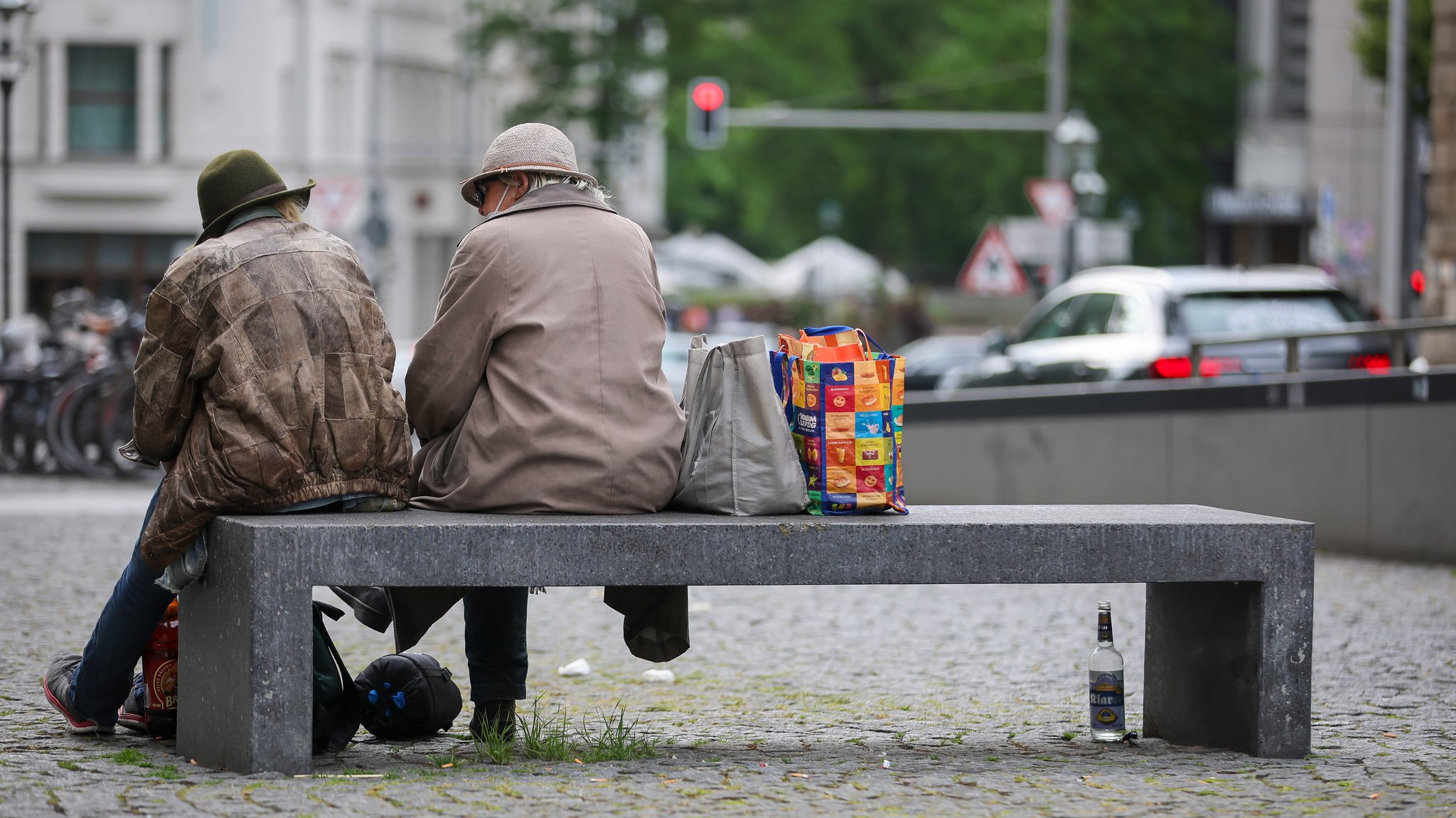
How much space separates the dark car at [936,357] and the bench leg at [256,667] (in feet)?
59.7

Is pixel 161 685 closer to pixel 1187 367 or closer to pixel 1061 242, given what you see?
pixel 1187 367

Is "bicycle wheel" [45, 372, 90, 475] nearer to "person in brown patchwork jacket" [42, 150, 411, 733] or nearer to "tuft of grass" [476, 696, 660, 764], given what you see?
"tuft of grass" [476, 696, 660, 764]

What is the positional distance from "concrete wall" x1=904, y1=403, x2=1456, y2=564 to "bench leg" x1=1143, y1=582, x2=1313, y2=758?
219 inches

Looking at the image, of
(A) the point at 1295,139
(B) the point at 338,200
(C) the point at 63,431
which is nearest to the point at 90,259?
(B) the point at 338,200

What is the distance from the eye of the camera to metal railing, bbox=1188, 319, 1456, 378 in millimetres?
11188

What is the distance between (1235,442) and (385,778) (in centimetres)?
825

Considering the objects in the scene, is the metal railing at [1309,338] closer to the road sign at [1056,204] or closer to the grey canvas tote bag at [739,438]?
the grey canvas tote bag at [739,438]

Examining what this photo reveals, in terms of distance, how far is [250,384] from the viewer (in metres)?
5.33

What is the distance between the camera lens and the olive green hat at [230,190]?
558cm

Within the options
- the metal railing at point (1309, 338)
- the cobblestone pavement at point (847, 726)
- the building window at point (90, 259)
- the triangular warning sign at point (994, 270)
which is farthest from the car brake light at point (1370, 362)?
the building window at point (90, 259)

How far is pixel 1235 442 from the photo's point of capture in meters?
12.5

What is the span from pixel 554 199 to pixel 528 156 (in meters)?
0.16

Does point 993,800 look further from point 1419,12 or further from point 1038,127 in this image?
point 1038,127

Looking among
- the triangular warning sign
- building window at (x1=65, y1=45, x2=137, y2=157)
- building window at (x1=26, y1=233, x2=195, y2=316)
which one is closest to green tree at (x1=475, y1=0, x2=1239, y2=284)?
building window at (x1=65, y1=45, x2=137, y2=157)
